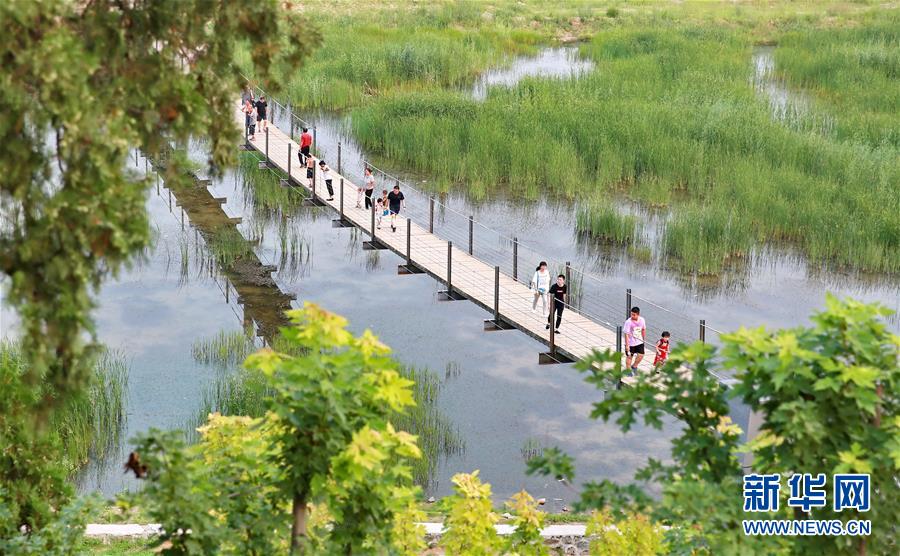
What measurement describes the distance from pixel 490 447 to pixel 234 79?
301 inches

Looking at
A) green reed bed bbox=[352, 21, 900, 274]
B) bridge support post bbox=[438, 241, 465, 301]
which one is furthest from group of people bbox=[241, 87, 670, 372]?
green reed bed bbox=[352, 21, 900, 274]

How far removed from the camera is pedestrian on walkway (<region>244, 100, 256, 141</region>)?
79.9 feet

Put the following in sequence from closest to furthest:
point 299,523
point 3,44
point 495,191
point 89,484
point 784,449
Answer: point 3,44
point 784,449
point 299,523
point 89,484
point 495,191

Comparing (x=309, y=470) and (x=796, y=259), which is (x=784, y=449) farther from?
(x=796, y=259)

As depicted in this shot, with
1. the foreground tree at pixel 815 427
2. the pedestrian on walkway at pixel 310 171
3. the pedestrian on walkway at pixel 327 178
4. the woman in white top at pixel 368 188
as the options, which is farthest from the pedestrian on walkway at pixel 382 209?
the foreground tree at pixel 815 427

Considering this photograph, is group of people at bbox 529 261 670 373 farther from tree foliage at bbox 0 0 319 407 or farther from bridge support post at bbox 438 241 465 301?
tree foliage at bbox 0 0 319 407

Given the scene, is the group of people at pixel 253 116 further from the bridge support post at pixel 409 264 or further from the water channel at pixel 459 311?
the bridge support post at pixel 409 264

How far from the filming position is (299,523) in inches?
287

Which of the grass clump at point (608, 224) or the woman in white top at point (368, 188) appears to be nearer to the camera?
the woman in white top at point (368, 188)

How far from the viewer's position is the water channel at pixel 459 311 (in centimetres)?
1510

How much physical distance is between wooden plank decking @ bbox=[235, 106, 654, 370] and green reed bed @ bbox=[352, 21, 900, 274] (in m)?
3.96

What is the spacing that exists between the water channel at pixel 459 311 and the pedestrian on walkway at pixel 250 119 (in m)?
1.36

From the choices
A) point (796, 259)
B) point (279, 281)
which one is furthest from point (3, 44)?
point (796, 259)

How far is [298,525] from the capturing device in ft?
23.9
